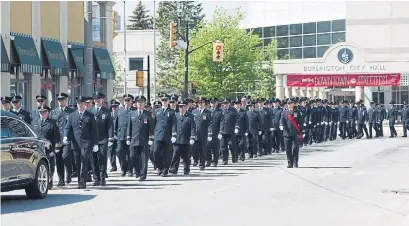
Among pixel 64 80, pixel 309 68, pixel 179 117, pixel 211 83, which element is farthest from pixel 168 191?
pixel 211 83

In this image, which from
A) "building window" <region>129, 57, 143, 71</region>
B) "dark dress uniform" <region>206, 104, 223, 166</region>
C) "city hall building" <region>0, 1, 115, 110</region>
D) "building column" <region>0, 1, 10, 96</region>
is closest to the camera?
"dark dress uniform" <region>206, 104, 223, 166</region>

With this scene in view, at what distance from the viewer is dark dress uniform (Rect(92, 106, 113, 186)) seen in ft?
62.2

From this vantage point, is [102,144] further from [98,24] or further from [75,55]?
[98,24]

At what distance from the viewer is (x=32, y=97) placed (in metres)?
37.5

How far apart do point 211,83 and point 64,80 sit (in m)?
28.4

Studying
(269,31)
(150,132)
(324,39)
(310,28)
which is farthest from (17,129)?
(269,31)

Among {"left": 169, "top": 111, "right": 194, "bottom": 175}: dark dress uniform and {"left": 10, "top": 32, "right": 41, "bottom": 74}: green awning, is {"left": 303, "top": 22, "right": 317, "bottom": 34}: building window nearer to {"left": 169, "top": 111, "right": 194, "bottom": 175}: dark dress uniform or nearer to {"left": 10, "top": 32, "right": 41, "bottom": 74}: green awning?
{"left": 10, "top": 32, "right": 41, "bottom": 74}: green awning

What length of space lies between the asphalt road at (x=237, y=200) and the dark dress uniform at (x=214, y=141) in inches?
35.9

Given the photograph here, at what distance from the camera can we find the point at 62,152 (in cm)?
1939

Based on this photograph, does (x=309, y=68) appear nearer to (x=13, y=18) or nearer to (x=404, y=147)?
(x=404, y=147)

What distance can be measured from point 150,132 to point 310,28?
6949 cm

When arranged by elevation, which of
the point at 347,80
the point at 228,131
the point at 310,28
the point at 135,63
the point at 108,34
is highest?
the point at 310,28

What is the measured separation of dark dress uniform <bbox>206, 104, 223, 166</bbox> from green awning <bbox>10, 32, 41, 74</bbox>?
452 inches

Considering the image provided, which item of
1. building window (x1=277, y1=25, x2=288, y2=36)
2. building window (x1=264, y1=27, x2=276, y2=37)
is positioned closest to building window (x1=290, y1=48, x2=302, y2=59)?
building window (x1=277, y1=25, x2=288, y2=36)
